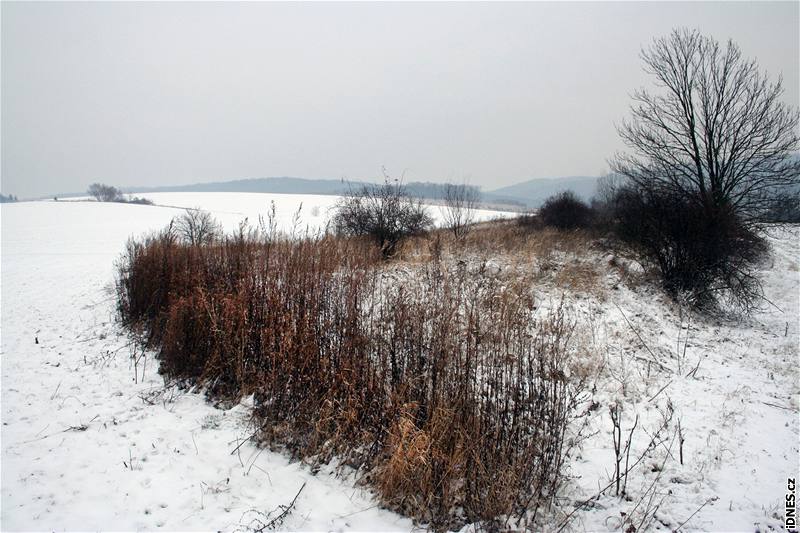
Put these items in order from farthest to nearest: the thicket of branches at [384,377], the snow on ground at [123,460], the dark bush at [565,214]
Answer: the dark bush at [565,214], the thicket of branches at [384,377], the snow on ground at [123,460]

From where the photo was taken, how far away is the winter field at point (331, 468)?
3.09 metres

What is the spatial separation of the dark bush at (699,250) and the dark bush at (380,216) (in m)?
7.59

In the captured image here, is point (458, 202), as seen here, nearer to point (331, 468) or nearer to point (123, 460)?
point (331, 468)

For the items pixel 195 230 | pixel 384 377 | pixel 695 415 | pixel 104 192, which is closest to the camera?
pixel 384 377

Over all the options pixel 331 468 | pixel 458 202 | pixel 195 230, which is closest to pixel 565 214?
pixel 458 202

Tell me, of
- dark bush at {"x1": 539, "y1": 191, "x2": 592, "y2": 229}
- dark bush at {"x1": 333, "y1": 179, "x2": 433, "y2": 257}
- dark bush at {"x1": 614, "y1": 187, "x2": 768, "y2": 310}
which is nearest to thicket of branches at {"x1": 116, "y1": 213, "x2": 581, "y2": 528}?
dark bush at {"x1": 614, "y1": 187, "x2": 768, "y2": 310}

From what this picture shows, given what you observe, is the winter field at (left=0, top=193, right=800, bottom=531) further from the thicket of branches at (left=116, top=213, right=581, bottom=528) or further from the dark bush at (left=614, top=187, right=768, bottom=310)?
the dark bush at (left=614, top=187, right=768, bottom=310)

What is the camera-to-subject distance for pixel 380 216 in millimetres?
13273

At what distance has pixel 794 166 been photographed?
458 inches

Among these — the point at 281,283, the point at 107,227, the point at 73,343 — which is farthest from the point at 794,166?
the point at 107,227

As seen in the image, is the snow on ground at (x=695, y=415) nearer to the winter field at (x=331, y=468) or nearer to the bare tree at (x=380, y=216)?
the winter field at (x=331, y=468)

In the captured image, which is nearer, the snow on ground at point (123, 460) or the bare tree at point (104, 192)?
the snow on ground at point (123, 460)

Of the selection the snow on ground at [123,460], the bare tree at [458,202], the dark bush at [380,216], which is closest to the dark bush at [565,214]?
the bare tree at [458,202]

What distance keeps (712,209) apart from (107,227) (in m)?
47.3
